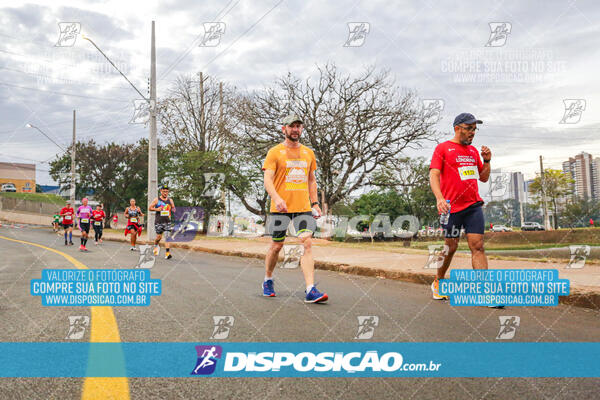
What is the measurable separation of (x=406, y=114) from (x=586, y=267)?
16.6 m

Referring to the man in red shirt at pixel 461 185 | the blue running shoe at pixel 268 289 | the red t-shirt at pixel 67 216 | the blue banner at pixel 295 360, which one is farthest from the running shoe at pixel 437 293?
the red t-shirt at pixel 67 216

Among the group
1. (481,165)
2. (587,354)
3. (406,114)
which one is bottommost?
(587,354)

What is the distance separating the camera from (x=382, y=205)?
48531 mm

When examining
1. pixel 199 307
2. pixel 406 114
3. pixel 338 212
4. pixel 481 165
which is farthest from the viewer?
pixel 338 212

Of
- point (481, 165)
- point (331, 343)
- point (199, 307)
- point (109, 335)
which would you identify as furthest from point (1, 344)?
point (481, 165)

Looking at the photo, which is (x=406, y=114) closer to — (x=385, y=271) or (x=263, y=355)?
(x=385, y=271)

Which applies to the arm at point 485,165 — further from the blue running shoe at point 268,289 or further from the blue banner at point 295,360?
the blue running shoe at point 268,289

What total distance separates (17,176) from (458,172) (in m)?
110

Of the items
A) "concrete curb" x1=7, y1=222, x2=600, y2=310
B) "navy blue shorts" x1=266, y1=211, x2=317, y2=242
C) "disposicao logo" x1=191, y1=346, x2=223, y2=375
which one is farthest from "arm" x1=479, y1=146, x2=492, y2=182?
"disposicao logo" x1=191, y1=346, x2=223, y2=375

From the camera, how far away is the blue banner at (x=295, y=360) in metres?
2.52

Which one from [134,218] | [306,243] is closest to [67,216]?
→ [134,218]

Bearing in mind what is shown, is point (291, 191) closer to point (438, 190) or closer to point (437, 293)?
point (438, 190)

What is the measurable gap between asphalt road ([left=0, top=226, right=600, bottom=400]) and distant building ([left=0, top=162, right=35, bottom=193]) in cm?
10126

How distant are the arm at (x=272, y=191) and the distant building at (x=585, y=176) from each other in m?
58.4
